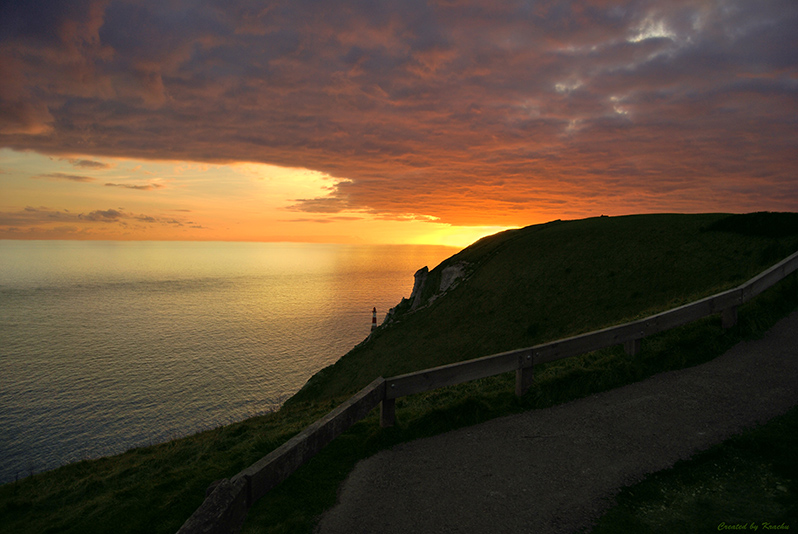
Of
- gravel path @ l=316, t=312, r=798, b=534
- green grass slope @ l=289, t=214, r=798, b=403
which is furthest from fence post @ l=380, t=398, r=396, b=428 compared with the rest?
green grass slope @ l=289, t=214, r=798, b=403

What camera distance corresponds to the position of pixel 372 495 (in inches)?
224

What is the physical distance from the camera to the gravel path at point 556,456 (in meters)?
5.12

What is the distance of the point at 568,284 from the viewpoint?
101 feet

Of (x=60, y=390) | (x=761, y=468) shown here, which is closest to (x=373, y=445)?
(x=761, y=468)

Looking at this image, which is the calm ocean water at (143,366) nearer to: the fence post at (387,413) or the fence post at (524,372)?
the fence post at (387,413)

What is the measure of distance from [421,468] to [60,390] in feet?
182

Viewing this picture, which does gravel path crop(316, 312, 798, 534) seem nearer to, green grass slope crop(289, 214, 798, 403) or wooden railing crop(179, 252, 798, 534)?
wooden railing crop(179, 252, 798, 534)

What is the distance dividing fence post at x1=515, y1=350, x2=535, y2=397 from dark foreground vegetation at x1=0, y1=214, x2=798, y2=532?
17cm

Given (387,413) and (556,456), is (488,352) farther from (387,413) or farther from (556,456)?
(556,456)

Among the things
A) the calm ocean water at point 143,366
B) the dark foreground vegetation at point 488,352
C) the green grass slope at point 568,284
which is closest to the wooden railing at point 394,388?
the dark foreground vegetation at point 488,352

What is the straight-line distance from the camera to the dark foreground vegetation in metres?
6.36

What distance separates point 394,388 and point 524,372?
3.01 meters

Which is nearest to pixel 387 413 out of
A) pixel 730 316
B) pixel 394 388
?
pixel 394 388

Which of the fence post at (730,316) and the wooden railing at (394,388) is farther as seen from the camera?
the fence post at (730,316)
